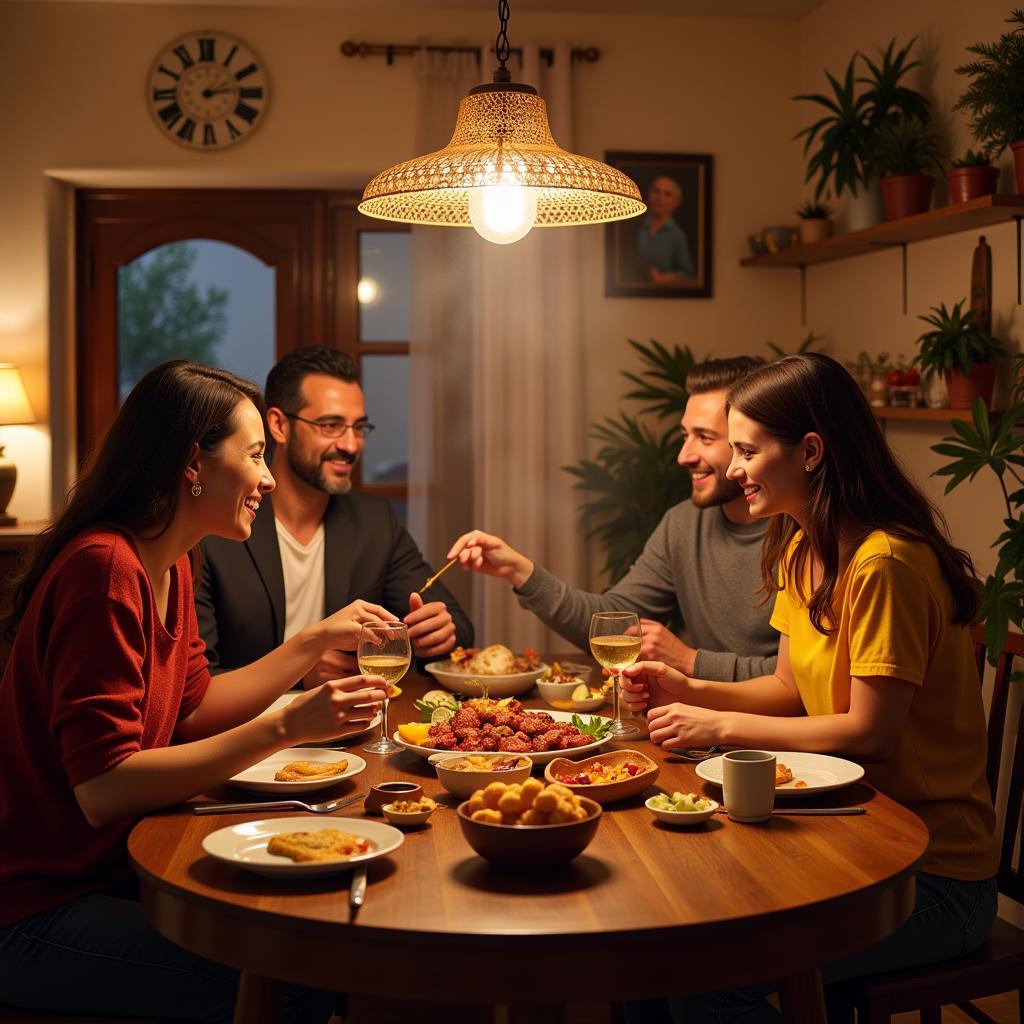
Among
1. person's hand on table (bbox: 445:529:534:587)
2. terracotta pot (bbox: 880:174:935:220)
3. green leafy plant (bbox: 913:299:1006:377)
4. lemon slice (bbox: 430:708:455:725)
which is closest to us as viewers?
lemon slice (bbox: 430:708:455:725)

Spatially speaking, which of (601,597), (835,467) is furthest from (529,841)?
(601,597)

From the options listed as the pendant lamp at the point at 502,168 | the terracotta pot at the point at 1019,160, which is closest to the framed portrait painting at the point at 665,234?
the terracotta pot at the point at 1019,160

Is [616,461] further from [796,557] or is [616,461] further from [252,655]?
[796,557]

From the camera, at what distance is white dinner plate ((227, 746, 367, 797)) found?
1.76m

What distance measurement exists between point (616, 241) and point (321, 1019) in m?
3.65

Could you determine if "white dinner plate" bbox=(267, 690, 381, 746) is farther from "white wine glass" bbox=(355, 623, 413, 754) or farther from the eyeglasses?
the eyeglasses

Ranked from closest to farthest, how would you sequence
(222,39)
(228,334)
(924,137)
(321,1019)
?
1. (321,1019)
2. (924,137)
3. (222,39)
4. (228,334)

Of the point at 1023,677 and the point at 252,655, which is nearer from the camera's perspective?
the point at 1023,677

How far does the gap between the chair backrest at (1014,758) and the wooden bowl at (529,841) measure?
1.02 metres

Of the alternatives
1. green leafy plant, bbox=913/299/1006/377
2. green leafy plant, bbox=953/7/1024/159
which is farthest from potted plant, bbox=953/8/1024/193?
green leafy plant, bbox=913/299/1006/377

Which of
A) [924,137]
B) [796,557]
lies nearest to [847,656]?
[796,557]

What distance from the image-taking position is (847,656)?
80.3 inches

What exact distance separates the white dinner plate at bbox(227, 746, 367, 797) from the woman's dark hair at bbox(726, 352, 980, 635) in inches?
32.4

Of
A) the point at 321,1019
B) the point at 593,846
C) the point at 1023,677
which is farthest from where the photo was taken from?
the point at 1023,677
